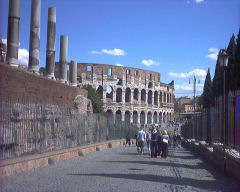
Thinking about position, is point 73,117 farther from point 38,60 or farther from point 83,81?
point 83,81

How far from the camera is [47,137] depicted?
1230 centimetres

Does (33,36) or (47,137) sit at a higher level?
(33,36)

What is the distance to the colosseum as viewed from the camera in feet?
188

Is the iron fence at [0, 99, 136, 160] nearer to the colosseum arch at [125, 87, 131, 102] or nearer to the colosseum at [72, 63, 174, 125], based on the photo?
the colosseum at [72, 63, 174, 125]

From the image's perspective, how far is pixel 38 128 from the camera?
11.4 meters

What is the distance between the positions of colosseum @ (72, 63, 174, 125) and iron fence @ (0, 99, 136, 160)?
38.6m

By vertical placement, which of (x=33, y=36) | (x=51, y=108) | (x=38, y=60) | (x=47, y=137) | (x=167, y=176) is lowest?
(x=167, y=176)

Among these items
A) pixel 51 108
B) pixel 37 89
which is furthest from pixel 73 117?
pixel 51 108

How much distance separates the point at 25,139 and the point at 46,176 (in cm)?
241

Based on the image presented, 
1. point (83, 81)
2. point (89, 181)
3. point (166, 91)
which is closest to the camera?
point (89, 181)

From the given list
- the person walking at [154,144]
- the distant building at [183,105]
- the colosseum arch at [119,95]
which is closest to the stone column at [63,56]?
the person walking at [154,144]

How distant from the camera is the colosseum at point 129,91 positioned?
57.3 meters

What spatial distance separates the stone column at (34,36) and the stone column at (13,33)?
2.51m

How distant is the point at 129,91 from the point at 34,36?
44.7m
